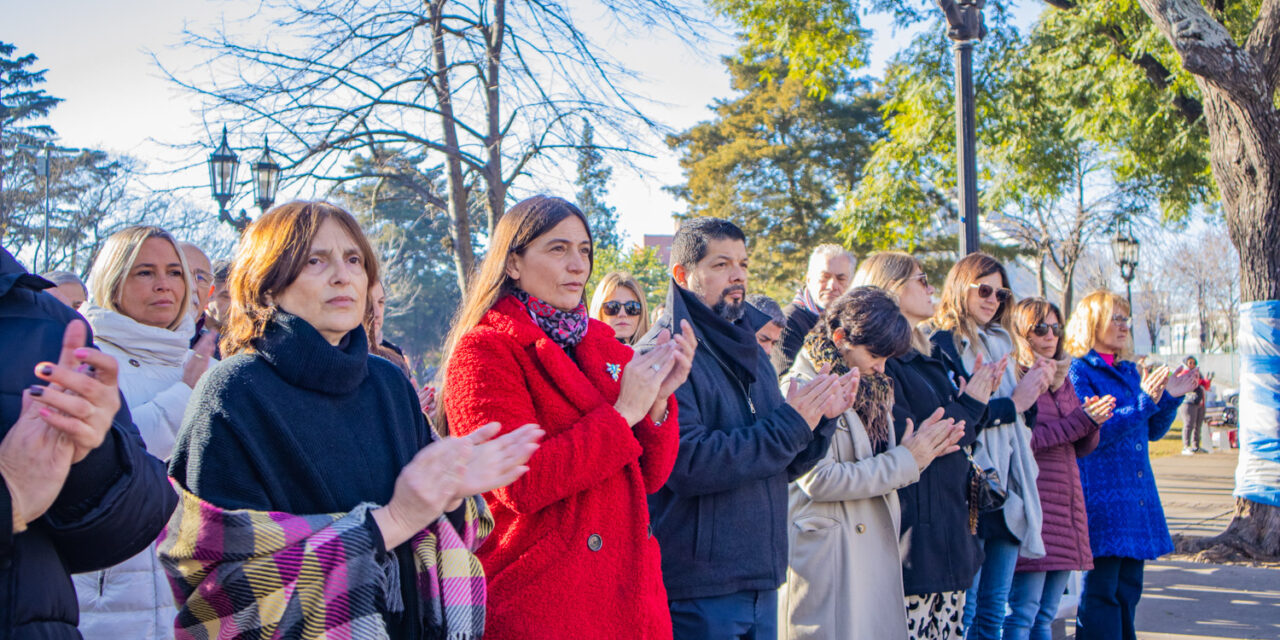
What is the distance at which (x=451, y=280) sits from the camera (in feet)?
191

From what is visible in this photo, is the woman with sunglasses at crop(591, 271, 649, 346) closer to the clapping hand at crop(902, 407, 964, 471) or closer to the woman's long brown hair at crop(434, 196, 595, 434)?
the clapping hand at crop(902, 407, 964, 471)

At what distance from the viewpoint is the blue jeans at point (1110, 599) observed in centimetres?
563

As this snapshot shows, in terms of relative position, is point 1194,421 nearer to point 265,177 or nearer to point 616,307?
point 616,307

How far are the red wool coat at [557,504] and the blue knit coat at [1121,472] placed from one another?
409cm

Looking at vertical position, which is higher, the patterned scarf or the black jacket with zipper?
the patterned scarf

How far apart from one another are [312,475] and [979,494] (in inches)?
132

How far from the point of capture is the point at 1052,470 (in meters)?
5.40

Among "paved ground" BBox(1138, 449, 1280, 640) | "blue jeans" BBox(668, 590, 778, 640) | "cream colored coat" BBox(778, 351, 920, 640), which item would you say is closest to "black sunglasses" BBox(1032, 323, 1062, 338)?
"cream colored coat" BBox(778, 351, 920, 640)

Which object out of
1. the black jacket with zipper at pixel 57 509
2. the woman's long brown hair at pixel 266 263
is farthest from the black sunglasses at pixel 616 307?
the black jacket with zipper at pixel 57 509

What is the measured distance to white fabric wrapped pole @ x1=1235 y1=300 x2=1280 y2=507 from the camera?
8.65m

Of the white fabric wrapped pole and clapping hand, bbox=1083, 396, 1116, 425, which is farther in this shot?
the white fabric wrapped pole

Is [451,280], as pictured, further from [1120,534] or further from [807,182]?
[1120,534]

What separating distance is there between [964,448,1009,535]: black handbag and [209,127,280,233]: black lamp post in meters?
8.51

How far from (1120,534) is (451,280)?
54.7m
